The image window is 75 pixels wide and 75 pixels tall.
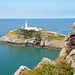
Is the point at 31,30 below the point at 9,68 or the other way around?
the other way around

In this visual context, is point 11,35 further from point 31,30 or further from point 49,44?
point 49,44

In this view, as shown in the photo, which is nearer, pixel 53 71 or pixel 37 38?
pixel 53 71

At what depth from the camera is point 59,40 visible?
2344 inches

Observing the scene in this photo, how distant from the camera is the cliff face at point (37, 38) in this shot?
59344 mm

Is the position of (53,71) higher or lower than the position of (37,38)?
higher

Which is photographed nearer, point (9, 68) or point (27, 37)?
point (9, 68)

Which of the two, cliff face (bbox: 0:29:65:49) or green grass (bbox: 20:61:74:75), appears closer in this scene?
green grass (bbox: 20:61:74:75)

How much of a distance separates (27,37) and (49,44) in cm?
1421

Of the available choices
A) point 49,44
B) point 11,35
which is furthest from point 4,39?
point 49,44

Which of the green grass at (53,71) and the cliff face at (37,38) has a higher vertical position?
the green grass at (53,71)

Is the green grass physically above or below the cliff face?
above

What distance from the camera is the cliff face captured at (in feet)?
195

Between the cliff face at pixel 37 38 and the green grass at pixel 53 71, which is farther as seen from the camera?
the cliff face at pixel 37 38

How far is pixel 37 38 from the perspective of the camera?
6494 cm
